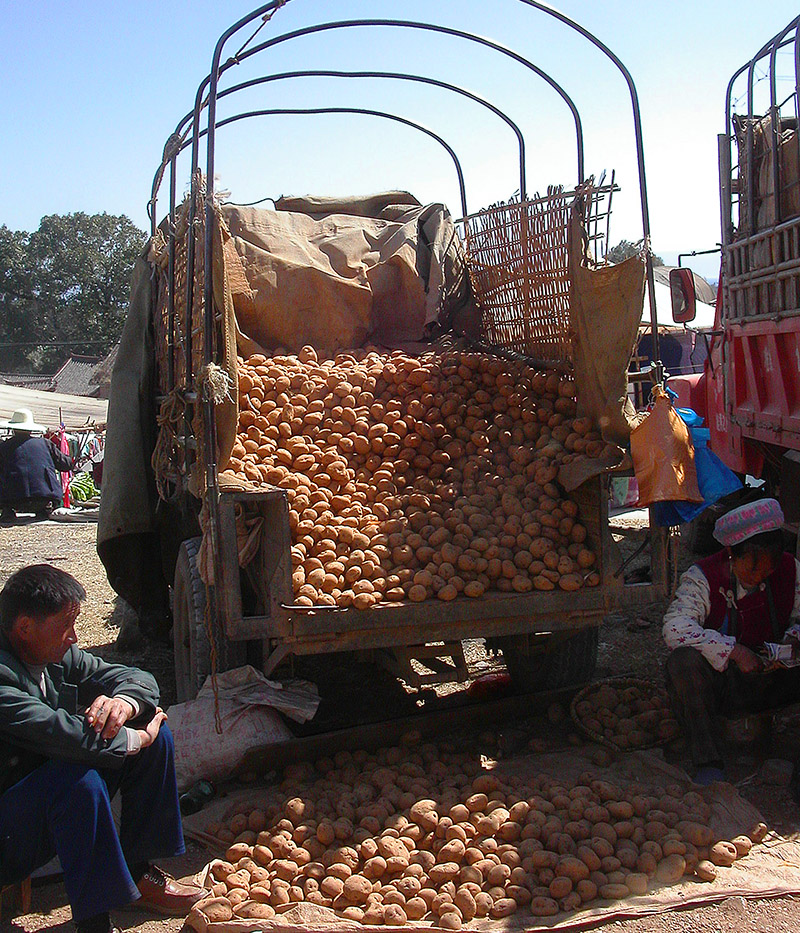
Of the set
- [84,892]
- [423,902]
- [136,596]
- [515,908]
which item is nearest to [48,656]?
[84,892]

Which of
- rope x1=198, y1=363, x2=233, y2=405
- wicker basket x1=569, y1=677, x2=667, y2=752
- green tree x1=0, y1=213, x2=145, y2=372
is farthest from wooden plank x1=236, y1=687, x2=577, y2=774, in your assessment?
green tree x1=0, y1=213, x2=145, y2=372

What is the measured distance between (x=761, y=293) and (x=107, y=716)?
4284 millimetres

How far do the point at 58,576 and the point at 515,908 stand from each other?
176cm

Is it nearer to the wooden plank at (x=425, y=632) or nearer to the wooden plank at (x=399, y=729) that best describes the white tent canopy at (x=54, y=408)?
the wooden plank at (x=399, y=729)

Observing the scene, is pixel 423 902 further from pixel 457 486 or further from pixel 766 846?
pixel 457 486

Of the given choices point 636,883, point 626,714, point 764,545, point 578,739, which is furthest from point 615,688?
point 636,883

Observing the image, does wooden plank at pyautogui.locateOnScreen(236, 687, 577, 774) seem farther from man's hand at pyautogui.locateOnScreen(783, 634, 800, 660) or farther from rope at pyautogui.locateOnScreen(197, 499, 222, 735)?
man's hand at pyautogui.locateOnScreen(783, 634, 800, 660)

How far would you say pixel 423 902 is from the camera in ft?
9.26

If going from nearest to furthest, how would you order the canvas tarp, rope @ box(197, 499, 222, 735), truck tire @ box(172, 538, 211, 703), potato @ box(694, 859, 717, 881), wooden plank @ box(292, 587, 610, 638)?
potato @ box(694, 859, 717, 881) < wooden plank @ box(292, 587, 610, 638) < rope @ box(197, 499, 222, 735) < truck tire @ box(172, 538, 211, 703) < the canvas tarp

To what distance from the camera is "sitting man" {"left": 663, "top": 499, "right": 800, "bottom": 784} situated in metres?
3.73

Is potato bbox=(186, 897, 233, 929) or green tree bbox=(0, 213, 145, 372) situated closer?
potato bbox=(186, 897, 233, 929)

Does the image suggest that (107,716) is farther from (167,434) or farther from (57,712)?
(167,434)

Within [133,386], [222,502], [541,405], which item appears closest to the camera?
[222,502]

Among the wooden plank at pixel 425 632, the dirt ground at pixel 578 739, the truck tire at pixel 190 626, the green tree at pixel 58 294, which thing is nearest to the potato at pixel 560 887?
the dirt ground at pixel 578 739
